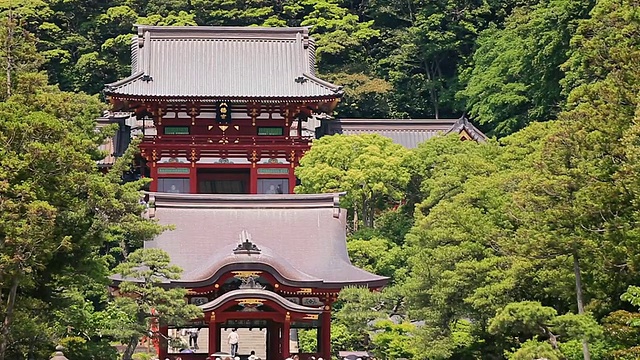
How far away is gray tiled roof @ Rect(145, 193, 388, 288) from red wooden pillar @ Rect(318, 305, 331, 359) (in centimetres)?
78

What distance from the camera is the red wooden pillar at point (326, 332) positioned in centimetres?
3074

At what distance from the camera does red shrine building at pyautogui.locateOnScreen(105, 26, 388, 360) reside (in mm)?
30031

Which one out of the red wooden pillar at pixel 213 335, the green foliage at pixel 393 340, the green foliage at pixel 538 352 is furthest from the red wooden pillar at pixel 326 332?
the green foliage at pixel 538 352

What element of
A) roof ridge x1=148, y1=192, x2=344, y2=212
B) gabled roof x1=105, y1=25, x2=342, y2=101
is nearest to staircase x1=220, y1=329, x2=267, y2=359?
roof ridge x1=148, y1=192, x2=344, y2=212

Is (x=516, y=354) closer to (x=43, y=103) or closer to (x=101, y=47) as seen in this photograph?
(x=43, y=103)

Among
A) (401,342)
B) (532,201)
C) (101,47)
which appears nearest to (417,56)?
(101,47)

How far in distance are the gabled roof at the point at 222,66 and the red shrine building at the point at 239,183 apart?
5 centimetres

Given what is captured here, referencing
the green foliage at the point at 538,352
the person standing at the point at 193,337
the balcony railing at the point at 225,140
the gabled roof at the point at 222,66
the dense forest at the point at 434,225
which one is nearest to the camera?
the dense forest at the point at 434,225

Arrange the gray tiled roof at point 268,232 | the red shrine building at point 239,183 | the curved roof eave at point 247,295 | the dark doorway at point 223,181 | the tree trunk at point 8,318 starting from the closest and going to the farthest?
1. the tree trunk at point 8,318
2. the curved roof eave at point 247,295
3. the red shrine building at point 239,183
4. the gray tiled roof at point 268,232
5. the dark doorway at point 223,181

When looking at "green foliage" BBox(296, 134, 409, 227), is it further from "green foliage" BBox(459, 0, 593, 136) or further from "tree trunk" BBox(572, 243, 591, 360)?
"tree trunk" BBox(572, 243, 591, 360)

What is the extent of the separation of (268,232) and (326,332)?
3397 mm

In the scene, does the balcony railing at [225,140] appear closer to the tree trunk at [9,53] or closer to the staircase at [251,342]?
the staircase at [251,342]

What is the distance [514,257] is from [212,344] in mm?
8134

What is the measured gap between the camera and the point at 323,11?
187 ft
